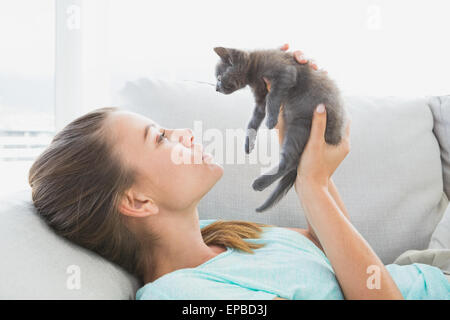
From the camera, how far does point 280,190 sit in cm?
92

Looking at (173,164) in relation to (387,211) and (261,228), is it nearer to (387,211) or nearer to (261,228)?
(261,228)

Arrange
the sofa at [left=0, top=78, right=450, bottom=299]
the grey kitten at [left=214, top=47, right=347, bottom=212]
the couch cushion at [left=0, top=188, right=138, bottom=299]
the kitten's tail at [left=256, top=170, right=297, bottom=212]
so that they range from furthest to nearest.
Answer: the sofa at [left=0, top=78, right=450, bottom=299]
the kitten's tail at [left=256, top=170, right=297, bottom=212]
the grey kitten at [left=214, top=47, right=347, bottom=212]
the couch cushion at [left=0, top=188, right=138, bottom=299]

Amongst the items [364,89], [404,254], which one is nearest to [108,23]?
[364,89]

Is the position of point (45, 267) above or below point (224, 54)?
below

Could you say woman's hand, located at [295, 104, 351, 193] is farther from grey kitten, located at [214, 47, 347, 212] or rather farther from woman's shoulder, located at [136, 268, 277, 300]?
woman's shoulder, located at [136, 268, 277, 300]

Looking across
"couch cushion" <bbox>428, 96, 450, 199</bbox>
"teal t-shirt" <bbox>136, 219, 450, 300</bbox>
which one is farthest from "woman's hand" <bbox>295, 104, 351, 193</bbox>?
"couch cushion" <bbox>428, 96, 450, 199</bbox>

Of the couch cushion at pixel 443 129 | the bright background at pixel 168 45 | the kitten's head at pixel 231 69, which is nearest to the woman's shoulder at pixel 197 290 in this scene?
the kitten's head at pixel 231 69

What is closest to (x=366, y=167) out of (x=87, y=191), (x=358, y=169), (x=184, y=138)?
(x=358, y=169)

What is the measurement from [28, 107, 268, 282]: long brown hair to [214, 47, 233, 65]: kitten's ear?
33 cm

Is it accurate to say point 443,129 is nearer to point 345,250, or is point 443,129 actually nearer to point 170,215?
point 345,250

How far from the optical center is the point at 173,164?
2.89 feet

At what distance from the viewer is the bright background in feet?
4.79

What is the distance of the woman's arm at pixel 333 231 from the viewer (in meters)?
0.83

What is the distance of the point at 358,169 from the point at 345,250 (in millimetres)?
566
